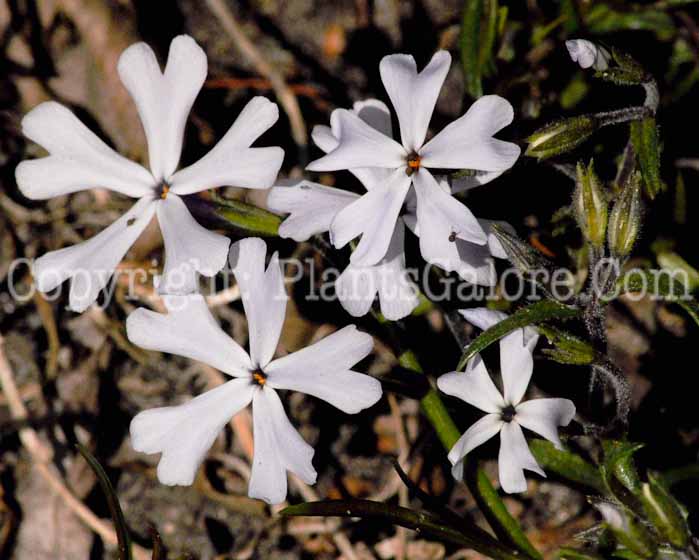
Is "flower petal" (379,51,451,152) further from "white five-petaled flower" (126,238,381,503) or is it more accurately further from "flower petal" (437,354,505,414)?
"flower petal" (437,354,505,414)

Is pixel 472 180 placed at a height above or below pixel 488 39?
below

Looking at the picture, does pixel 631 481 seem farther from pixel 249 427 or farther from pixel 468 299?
pixel 249 427

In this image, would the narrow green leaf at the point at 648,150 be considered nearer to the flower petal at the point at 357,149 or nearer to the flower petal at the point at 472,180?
the flower petal at the point at 472,180

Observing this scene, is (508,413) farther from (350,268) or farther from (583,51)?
(583,51)

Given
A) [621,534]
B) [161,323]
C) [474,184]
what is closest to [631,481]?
[621,534]

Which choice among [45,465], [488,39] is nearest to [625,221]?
[488,39]

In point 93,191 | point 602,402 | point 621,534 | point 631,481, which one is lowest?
point 621,534
